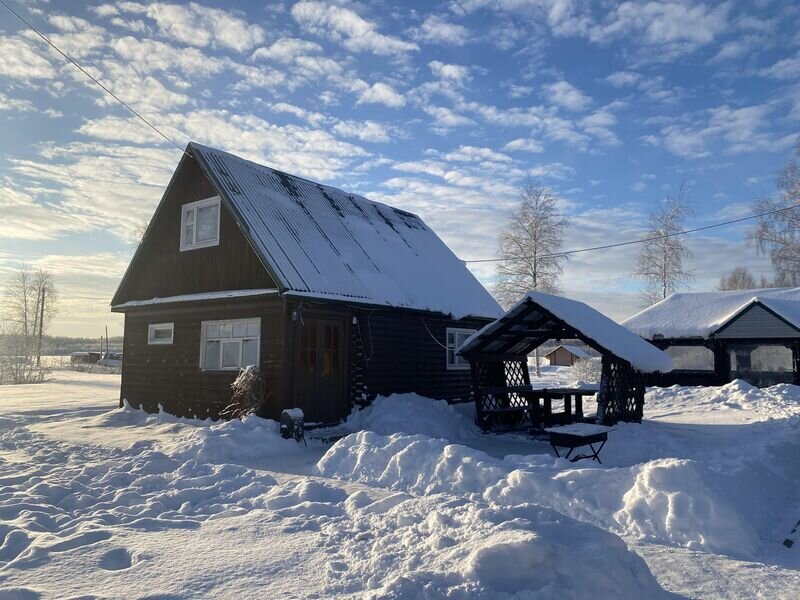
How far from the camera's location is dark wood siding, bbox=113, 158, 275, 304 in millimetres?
13680

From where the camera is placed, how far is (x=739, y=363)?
24312 mm

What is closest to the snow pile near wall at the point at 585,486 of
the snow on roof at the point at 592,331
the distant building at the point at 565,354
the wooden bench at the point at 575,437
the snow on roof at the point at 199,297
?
the wooden bench at the point at 575,437

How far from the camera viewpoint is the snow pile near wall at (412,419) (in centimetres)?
1279

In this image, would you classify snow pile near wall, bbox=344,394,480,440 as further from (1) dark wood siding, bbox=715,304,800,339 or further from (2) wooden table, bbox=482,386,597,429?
(1) dark wood siding, bbox=715,304,800,339

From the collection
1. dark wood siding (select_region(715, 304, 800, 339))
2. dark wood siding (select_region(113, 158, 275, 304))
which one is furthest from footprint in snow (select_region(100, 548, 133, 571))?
dark wood siding (select_region(715, 304, 800, 339))

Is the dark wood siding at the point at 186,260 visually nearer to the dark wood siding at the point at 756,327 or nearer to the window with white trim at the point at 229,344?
the window with white trim at the point at 229,344

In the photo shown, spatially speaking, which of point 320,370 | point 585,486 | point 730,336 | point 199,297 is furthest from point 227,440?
point 730,336

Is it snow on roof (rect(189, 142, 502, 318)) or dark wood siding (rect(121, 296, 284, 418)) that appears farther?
snow on roof (rect(189, 142, 502, 318))

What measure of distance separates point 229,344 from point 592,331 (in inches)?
317

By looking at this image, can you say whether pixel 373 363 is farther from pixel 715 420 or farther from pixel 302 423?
pixel 715 420

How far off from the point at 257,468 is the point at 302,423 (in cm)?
258

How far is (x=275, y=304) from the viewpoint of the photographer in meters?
12.9

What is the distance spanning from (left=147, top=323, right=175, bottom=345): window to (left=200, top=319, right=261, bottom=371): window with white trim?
59.5 inches

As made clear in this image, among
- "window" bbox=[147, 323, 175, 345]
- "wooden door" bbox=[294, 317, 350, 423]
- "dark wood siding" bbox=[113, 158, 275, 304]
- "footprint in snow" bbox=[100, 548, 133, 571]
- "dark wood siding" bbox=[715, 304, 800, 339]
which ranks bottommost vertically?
"footprint in snow" bbox=[100, 548, 133, 571]
